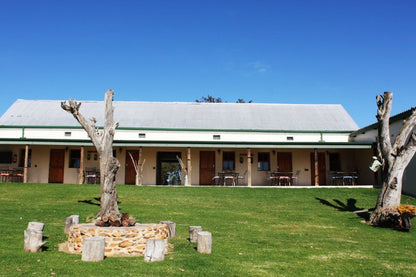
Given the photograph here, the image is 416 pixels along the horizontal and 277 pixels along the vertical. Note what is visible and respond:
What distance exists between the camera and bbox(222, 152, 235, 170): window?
22.2m

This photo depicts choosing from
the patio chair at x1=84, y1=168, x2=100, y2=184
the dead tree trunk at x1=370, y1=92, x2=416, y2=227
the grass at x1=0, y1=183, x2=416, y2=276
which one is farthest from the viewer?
the patio chair at x1=84, y1=168, x2=100, y2=184

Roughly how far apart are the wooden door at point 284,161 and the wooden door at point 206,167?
12.8 feet

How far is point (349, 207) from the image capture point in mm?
14688

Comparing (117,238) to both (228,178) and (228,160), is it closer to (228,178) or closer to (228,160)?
(228,178)

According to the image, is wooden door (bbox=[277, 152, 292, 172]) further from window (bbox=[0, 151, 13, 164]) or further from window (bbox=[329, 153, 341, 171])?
window (bbox=[0, 151, 13, 164])

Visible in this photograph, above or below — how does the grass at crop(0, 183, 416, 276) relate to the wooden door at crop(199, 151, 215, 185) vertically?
below

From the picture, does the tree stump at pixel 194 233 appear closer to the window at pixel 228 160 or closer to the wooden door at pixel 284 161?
the window at pixel 228 160

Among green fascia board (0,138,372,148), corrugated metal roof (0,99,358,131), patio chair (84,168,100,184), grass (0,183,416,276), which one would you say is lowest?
grass (0,183,416,276)

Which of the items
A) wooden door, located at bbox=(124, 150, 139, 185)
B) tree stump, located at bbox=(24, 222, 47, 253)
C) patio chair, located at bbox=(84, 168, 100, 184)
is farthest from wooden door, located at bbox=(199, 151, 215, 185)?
tree stump, located at bbox=(24, 222, 47, 253)

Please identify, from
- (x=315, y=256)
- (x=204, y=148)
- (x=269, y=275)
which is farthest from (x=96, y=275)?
(x=204, y=148)

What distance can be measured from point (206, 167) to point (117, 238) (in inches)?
568

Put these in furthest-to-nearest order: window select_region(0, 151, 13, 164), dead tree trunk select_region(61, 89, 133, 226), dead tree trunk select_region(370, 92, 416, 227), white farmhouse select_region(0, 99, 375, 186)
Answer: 1. window select_region(0, 151, 13, 164)
2. white farmhouse select_region(0, 99, 375, 186)
3. dead tree trunk select_region(370, 92, 416, 227)
4. dead tree trunk select_region(61, 89, 133, 226)

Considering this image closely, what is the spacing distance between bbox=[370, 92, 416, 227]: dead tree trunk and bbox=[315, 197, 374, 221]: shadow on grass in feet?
2.71

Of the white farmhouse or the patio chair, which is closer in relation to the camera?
the patio chair
